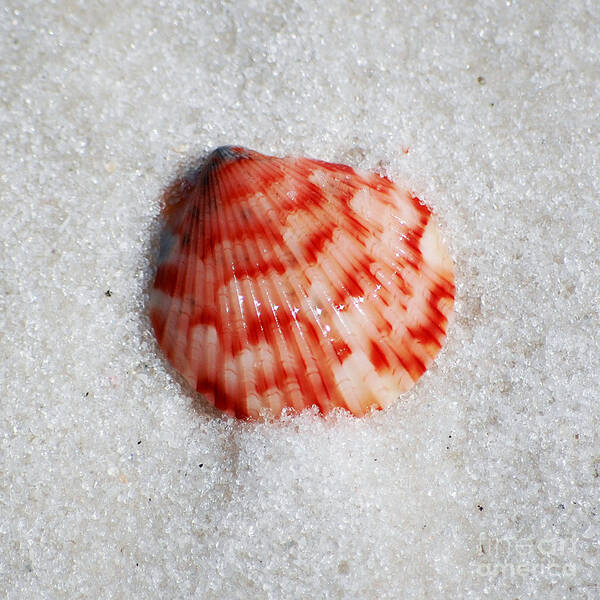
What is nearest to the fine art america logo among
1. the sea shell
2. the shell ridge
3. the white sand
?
the white sand

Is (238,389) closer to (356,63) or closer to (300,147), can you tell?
(300,147)

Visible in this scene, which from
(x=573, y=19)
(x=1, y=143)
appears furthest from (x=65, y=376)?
(x=573, y=19)

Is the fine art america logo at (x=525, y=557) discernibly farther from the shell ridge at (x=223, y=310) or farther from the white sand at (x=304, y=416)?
the shell ridge at (x=223, y=310)

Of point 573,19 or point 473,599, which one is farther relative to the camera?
point 573,19

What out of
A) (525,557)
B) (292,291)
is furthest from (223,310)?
(525,557)

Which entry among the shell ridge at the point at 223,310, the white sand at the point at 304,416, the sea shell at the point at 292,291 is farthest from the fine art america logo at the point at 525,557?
the shell ridge at the point at 223,310

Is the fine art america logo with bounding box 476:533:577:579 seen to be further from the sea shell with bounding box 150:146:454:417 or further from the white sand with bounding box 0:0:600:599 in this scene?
the sea shell with bounding box 150:146:454:417

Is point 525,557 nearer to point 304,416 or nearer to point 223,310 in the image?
point 304,416
